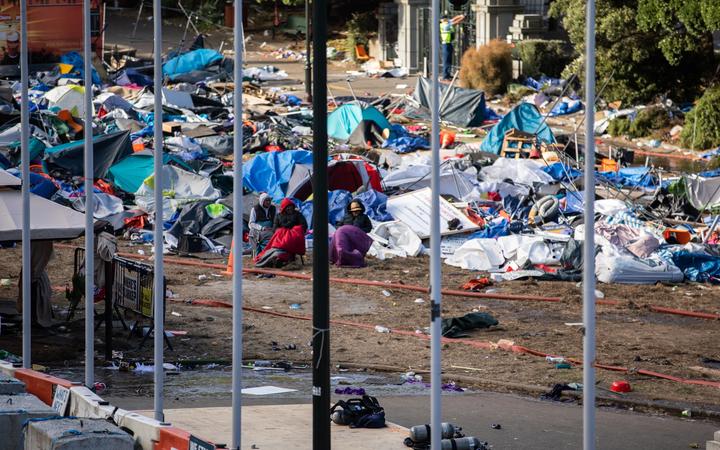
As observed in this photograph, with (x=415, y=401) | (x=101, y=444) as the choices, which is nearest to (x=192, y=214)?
(x=415, y=401)

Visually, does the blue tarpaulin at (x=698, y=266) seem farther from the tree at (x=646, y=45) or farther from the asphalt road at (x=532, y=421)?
the tree at (x=646, y=45)

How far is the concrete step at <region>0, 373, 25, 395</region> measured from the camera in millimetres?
12406

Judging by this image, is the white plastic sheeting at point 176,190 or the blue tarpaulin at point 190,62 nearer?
the white plastic sheeting at point 176,190

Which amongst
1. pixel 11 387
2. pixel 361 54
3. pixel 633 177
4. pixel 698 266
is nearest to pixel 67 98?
pixel 633 177

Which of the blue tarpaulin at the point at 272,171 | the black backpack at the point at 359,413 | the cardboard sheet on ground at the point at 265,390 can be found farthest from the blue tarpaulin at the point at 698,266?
the black backpack at the point at 359,413

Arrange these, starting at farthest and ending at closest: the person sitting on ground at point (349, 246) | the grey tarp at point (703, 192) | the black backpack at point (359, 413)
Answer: the grey tarp at point (703, 192) → the person sitting on ground at point (349, 246) → the black backpack at point (359, 413)

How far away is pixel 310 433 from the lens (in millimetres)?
12492

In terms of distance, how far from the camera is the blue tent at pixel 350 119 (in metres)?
36.5

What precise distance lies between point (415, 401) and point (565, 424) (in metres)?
1.87

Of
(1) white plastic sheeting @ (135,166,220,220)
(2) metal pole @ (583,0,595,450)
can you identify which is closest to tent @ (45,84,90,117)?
(1) white plastic sheeting @ (135,166,220,220)

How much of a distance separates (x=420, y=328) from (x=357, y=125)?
60.3 ft

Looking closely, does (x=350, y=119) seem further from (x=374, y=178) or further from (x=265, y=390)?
(x=265, y=390)

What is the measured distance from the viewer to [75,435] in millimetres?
10078

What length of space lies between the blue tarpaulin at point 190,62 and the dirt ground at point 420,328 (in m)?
28.0
